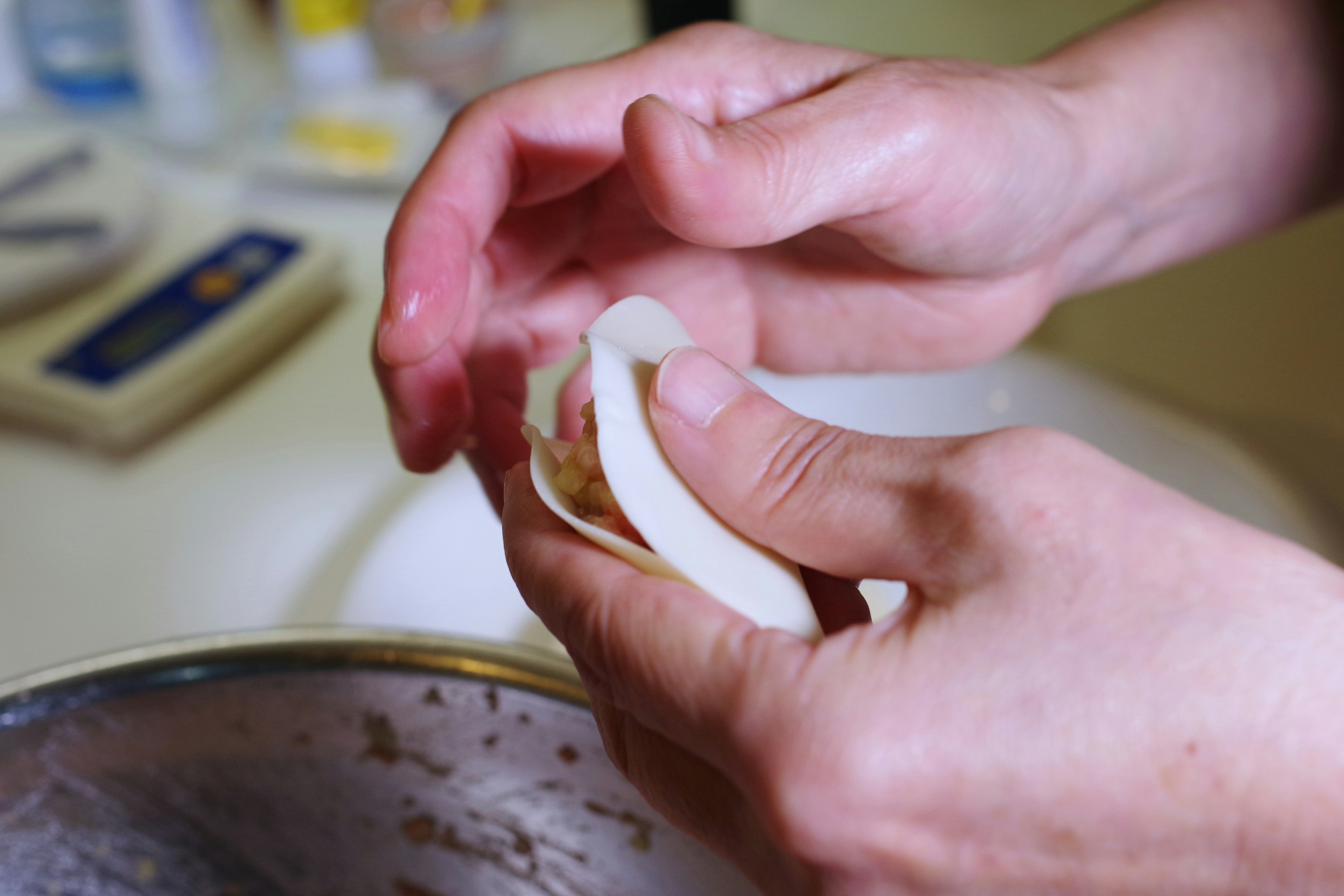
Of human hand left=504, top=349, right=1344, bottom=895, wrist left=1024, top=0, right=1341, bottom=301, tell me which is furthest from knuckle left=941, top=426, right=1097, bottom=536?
wrist left=1024, top=0, right=1341, bottom=301

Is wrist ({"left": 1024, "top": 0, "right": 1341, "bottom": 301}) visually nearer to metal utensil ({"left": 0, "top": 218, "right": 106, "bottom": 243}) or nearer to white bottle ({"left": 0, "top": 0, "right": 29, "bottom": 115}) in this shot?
metal utensil ({"left": 0, "top": 218, "right": 106, "bottom": 243})

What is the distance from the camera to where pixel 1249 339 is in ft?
2.97

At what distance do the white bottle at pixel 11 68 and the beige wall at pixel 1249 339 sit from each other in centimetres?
114

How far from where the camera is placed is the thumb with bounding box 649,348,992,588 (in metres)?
0.34

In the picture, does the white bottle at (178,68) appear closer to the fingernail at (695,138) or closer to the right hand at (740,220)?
the right hand at (740,220)

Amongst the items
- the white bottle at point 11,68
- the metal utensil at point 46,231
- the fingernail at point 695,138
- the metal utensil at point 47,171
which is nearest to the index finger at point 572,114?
the fingernail at point 695,138

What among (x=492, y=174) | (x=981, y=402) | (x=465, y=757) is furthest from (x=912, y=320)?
(x=465, y=757)

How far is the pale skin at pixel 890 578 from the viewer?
303 mm

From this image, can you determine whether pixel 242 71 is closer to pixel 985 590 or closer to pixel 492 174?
pixel 492 174

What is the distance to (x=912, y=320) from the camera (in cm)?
71

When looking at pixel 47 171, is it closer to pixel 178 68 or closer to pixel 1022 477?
pixel 178 68

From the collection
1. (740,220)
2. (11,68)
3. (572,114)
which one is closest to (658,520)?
(740,220)

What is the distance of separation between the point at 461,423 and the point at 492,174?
140 mm

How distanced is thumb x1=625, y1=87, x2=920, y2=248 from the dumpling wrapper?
0.25 feet
